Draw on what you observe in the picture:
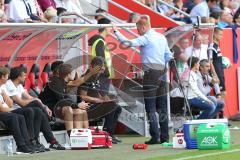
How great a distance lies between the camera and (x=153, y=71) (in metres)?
19.1

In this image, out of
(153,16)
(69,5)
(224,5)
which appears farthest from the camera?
(224,5)

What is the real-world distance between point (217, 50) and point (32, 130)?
7331 mm

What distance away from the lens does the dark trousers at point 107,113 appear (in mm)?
19717

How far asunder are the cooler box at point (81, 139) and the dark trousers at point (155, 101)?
1.22m

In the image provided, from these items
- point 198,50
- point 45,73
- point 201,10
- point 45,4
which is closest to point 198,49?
point 198,50

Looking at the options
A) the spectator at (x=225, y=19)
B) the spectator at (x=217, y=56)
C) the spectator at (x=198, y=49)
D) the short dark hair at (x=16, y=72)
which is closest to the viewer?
the short dark hair at (x=16, y=72)

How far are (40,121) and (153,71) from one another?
7.70ft

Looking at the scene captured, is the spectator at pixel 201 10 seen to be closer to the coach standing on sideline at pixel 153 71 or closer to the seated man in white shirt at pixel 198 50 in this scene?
the seated man in white shirt at pixel 198 50

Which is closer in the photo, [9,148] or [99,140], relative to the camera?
[9,148]

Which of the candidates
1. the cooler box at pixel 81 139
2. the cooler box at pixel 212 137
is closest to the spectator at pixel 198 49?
the cooler box at pixel 81 139

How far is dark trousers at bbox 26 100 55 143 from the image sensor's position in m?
17.9

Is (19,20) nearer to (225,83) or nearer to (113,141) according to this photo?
(113,141)

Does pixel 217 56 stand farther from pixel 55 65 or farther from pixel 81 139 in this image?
pixel 81 139

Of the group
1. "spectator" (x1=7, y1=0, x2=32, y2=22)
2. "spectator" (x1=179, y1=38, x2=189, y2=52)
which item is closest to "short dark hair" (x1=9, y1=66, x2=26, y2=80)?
"spectator" (x1=7, y1=0, x2=32, y2=22)
